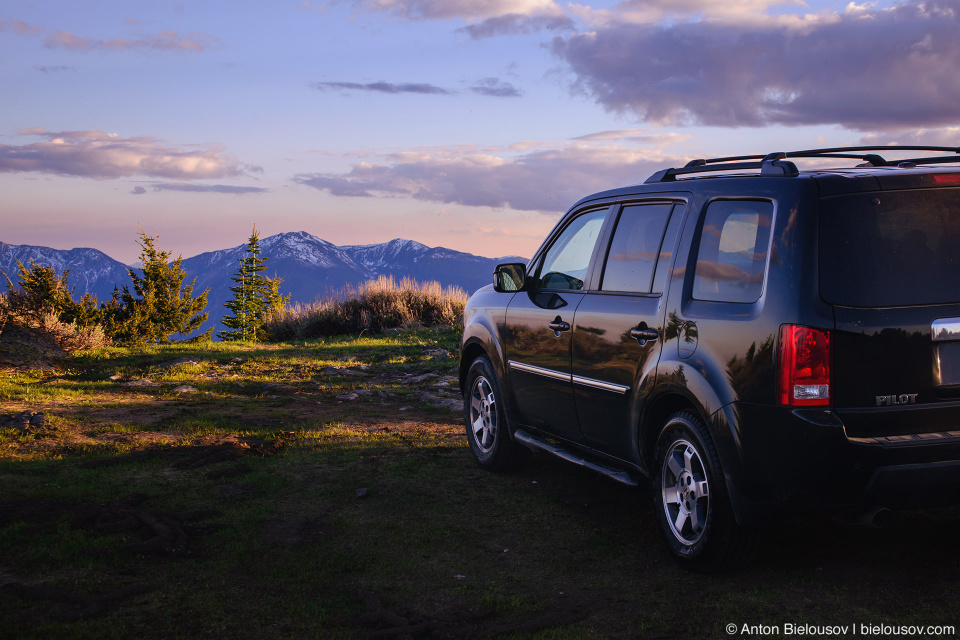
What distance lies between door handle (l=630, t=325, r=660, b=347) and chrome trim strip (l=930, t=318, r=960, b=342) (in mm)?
1323

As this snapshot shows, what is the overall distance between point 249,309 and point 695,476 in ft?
167

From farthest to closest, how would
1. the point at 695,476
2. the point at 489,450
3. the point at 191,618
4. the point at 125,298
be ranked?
the point at 125,298, the point at 489,450, the point at 695,476, the point at 191,618

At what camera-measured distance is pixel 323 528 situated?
4828 mm

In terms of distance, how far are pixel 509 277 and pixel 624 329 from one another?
5.33ft

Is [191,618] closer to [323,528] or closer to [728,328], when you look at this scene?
[323,528]

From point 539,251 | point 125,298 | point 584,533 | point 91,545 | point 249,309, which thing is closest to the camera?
point 91,545

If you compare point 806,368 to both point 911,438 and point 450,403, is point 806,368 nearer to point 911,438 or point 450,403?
point 911,438

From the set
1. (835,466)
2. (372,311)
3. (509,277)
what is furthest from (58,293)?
(835,466)

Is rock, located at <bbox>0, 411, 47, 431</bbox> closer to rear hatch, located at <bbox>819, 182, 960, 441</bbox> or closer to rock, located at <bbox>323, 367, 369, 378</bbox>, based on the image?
rock, located at <bbox>323, 367, 369, 378</bbox>

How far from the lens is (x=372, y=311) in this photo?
73.7 ft

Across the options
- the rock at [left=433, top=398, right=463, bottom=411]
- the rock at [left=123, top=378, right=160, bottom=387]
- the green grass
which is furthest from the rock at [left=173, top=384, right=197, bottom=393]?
the rock at [left=433, top=398, right=463, bottom=411]

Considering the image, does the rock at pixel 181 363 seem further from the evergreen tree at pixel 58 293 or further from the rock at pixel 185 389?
the evergreen tree at pixel 58 293

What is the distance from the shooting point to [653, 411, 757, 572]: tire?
3812 millimetres

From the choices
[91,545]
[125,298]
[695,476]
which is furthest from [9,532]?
[125,298]
